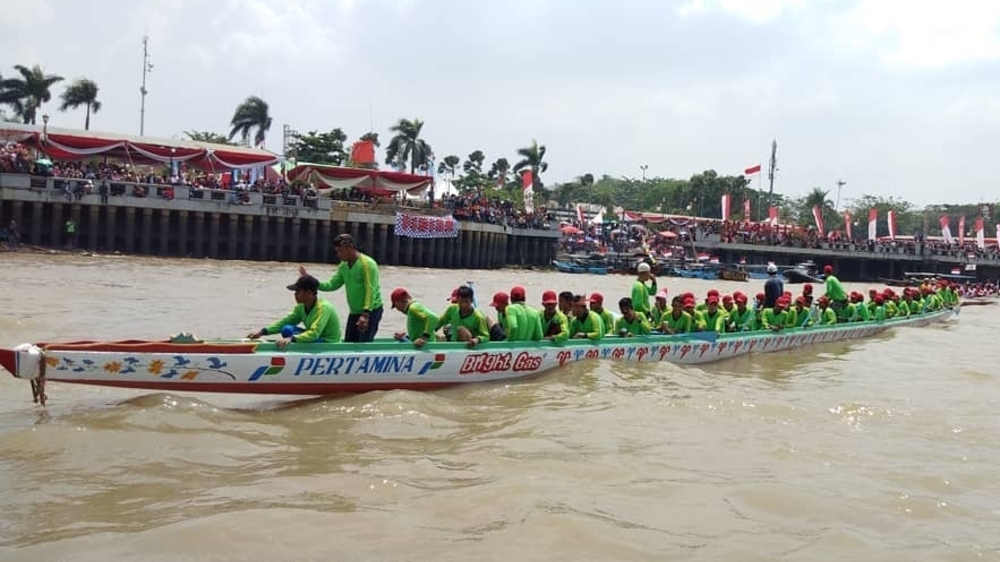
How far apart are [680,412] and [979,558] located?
13.7 ft

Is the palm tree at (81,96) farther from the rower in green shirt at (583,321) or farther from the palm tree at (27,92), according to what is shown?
the rower in green shirt at (583,321)

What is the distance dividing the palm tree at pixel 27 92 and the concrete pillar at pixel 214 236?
30.7m

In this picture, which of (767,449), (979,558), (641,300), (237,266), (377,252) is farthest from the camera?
(377,252)

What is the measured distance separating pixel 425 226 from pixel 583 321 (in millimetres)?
25326

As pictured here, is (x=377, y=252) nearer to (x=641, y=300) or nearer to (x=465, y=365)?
(x=641, y=300)

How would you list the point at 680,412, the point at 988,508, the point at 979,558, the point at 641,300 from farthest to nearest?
the point at 641,300, the point at 680,412, the point at 988,508, the point at 979,558

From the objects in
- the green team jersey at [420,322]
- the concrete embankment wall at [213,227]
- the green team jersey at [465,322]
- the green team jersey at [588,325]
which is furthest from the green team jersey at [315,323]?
the concrete embankment wall at [213,227]

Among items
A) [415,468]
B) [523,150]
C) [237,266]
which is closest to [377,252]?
[237,266]

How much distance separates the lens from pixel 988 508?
711 centimetres

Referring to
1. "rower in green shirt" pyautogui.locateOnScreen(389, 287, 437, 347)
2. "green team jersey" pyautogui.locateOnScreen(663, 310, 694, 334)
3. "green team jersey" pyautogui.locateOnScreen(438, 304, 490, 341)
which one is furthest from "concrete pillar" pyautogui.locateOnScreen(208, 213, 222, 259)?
"rower in green shirt" pyautogui.locateOnScreen(389, 287, 437, 347)

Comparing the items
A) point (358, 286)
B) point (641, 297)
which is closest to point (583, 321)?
point (641, 297)

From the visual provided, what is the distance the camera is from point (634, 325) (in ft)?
41.5

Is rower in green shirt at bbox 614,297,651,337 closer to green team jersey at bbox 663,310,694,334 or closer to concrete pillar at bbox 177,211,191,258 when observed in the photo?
green team jersey at bbox 663,310,694,334

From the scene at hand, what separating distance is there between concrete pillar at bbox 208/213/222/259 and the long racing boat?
2239 centimetres
